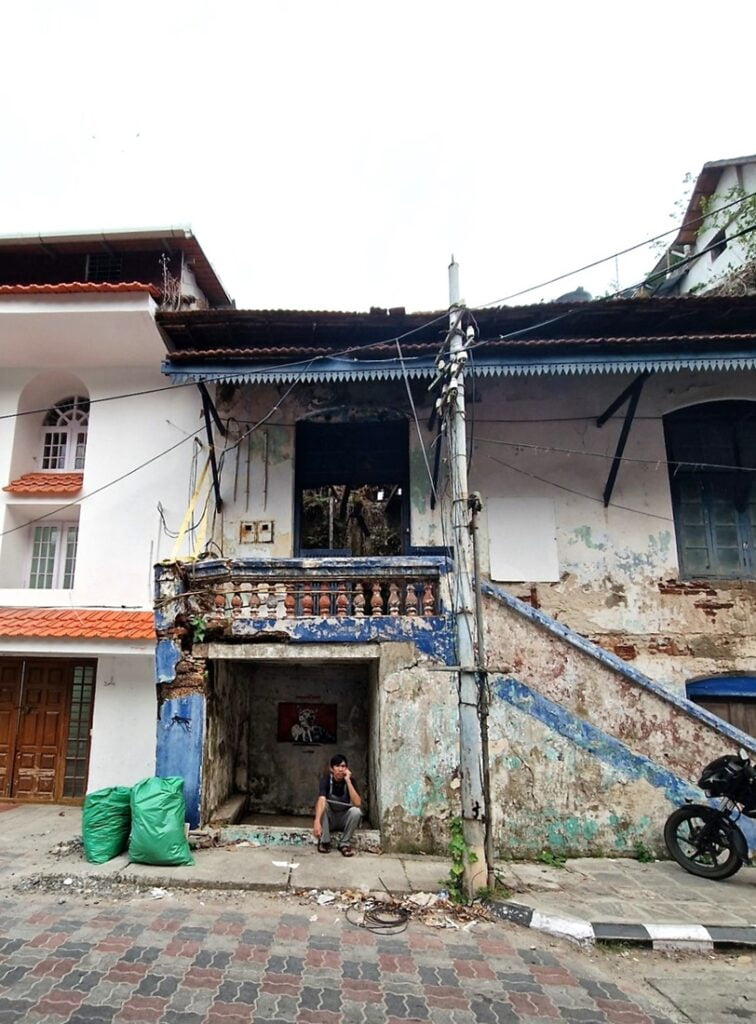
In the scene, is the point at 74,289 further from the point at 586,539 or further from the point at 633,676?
the point at 633,676

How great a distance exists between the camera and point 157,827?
6.01 metres

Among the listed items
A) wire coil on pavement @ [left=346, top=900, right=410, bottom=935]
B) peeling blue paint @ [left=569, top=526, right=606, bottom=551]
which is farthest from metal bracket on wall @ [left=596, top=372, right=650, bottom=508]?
wire coil on pavement @ [left=346, top=900, right=410, bottom=935]

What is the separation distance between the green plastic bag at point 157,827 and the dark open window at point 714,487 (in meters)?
7.74

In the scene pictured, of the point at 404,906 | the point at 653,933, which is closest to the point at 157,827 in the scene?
the point at 404,906

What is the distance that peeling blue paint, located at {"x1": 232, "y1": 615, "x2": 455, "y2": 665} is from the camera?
22.1 feet

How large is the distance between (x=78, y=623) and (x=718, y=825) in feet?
27.3

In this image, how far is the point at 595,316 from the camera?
27.8ft

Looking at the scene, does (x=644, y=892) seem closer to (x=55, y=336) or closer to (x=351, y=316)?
(x=351, y=316)

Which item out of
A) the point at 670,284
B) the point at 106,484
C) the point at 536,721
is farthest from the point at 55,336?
the point at 670,284

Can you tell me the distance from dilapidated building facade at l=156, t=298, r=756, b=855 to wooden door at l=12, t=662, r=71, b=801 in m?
2.98

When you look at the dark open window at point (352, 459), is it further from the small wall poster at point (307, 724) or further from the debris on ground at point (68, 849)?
the debris on ground at point (68, 849)

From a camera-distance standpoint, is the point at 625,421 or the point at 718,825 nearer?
the point at 718,825

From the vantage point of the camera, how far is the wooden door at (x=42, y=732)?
9.11m

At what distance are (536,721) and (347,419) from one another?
18.1ft
